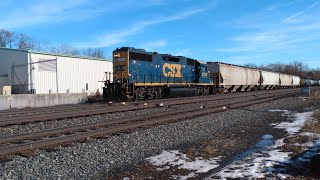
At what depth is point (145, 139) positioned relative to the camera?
9852mm

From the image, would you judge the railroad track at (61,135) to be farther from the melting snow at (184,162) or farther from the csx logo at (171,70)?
the csx logo at (171,70)

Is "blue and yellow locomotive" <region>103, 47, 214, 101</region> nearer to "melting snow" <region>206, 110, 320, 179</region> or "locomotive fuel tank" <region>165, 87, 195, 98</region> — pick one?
"locomotive fuel tank" <region>165, 87, 195, 98</region>

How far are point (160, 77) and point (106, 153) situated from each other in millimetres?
20855

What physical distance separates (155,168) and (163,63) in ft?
74.6

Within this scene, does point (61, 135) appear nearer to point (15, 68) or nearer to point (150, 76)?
point (150, 76)

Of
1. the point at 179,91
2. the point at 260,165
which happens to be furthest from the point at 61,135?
the point at 179,91

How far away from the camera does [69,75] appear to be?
37.4 meters

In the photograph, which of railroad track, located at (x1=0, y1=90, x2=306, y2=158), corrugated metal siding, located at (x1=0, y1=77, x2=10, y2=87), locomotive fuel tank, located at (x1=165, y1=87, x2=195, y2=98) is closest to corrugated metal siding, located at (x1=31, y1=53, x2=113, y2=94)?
→ corrugated metal siding, located at (x1=0, y1=77, x2=10, y2=87)

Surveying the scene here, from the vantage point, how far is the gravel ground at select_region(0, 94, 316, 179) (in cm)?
636

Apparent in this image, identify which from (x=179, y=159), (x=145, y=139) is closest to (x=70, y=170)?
(x=179, y=159)

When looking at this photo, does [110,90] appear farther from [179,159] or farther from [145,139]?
[179,159]

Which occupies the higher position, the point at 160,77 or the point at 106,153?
the point at 160,77

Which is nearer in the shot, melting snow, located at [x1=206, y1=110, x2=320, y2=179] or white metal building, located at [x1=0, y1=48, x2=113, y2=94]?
melting snow, located at [x1=206, y1=110, x2=320, y2=179]

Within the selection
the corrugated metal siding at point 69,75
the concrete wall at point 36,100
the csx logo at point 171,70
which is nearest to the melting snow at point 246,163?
the concrete wall at point 36,100
